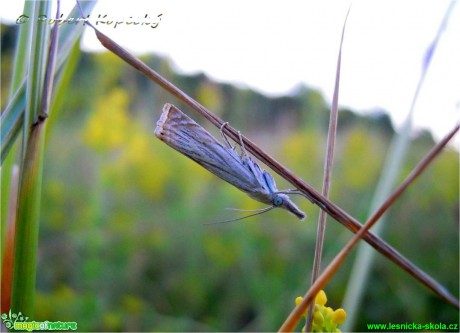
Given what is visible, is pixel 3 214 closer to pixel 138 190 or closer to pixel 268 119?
pixel 138 190

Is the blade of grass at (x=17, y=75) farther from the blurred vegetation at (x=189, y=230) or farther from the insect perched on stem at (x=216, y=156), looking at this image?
the blurred vegetation at (x=189, y=230)

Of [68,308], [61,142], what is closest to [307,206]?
[68,308]

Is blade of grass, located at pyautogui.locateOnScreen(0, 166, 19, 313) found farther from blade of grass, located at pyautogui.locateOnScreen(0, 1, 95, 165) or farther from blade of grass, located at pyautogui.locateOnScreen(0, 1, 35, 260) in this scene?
blade of grass, located at pyautogui.locateOnScreen(0, 1, 95, 165)

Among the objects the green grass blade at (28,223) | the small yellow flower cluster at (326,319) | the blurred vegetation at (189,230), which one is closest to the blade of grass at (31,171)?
the green grass blade at (28,223)

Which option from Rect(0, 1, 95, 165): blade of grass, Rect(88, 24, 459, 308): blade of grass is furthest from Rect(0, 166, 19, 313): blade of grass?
Rect(88, 24, 459, 308): blade of grass

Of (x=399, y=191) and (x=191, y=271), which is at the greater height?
(x=399, y=191)

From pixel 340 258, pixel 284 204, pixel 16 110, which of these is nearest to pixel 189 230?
pixel 284 204

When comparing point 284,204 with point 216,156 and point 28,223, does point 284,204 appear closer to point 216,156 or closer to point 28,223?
point 216,156
